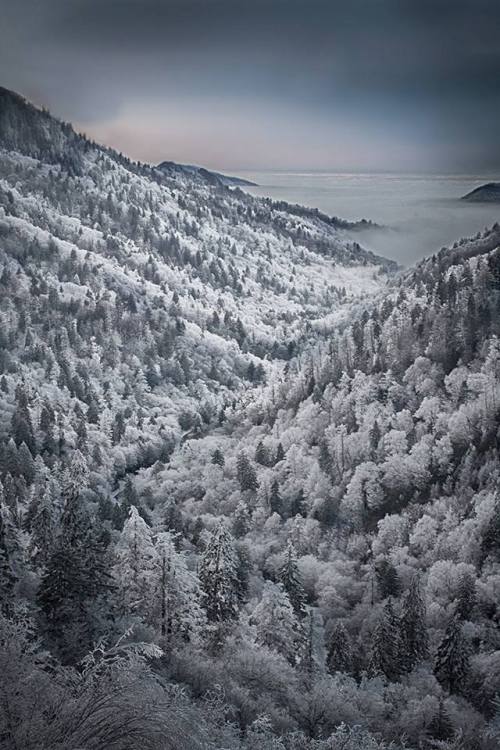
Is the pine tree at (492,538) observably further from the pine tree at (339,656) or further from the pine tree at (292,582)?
the pine tree at (292,582)

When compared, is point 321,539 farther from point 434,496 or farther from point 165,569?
point 165,569

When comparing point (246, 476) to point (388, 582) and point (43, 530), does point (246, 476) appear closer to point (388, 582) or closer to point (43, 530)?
point (388, 582)

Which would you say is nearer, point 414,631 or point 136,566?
point 136,566

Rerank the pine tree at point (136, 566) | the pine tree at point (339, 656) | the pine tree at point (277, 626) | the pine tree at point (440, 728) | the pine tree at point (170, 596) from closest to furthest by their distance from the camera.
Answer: the pine tree at point (440, 728), the pine tree at point (170, 596), the pine tree at point (136, 566), the pine tree at point (277, 626), the pine tree at point (339, 656)

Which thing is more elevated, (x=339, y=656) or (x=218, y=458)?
(x=339, y=656)

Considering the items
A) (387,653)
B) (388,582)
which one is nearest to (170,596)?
(387,653)

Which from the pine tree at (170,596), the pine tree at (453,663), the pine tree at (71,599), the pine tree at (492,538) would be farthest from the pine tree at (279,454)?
the pine tree at (71,599)

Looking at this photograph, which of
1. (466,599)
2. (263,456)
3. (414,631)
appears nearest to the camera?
(414,631)
